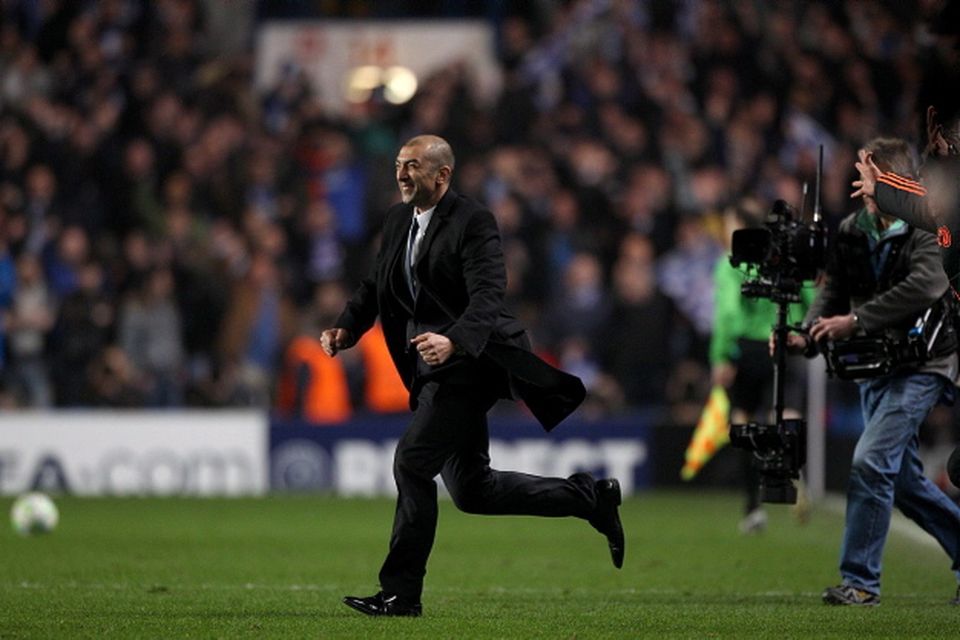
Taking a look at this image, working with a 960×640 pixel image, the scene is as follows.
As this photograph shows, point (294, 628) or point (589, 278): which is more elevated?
point (589, 278)

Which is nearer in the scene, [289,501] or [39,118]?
[289,501]

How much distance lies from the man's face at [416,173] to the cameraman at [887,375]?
213 centimetres

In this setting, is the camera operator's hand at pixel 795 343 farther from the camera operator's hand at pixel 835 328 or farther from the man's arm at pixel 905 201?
the man's arm at pixel 905 201

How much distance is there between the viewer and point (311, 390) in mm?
20375

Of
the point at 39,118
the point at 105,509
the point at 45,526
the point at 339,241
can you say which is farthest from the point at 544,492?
the point at 39,118

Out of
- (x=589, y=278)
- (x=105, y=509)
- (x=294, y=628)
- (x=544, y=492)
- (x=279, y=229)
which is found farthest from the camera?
(x=279, y=229)

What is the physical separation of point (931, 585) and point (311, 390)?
422 inches

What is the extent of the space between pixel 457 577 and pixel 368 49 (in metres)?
14.4

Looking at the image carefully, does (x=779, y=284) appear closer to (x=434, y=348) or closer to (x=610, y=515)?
(x=610, y=515)

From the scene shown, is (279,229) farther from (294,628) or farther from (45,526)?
(294,628)

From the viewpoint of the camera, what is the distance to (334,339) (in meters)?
9.09

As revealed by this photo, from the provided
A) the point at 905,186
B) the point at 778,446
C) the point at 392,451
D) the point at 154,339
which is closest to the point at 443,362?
the point at 778,446

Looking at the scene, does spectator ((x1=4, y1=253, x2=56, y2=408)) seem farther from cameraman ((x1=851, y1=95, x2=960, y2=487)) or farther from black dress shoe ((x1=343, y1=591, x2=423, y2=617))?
cameraman ((x1=851, y1=95, x2=960, y2=487))

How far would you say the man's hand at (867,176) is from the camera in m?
9.01
